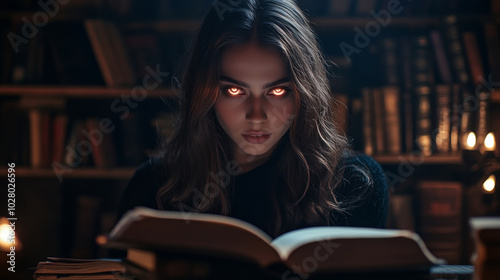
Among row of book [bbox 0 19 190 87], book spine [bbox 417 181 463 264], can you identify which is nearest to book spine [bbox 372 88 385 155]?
book spine [bbox 417 181 463 264]

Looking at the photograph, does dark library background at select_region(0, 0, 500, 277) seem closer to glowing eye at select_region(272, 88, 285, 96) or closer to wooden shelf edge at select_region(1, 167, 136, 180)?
wooden shelf edge at select_region(1, 167, 136, 180)

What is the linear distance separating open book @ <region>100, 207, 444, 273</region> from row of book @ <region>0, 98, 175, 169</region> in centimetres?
135

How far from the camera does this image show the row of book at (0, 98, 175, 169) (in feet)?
6.41

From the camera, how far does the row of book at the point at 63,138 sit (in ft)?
6.41

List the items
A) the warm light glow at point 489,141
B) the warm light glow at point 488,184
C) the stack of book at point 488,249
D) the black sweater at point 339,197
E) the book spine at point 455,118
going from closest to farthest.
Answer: the stack of book at point 488,249
the black sweater at point 339,197
the warm light glow at point 489,141
the warm light glow at point 488,184
the book spine at point 455,118

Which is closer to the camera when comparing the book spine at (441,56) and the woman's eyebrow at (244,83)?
the woman's eyebrow at (244,83)

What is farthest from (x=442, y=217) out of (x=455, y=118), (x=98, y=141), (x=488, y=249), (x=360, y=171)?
(x=488, y=249)

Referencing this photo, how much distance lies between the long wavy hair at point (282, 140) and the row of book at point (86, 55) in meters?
0.73

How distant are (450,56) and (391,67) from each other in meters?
0.21

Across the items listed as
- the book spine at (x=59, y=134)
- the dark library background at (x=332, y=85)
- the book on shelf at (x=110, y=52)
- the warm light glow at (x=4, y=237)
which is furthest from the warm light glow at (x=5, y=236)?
the book on shelf at (x=110, y=52)

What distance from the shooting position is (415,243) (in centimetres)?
61

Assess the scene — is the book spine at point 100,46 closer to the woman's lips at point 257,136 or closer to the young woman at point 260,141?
the young woman at point 260,141

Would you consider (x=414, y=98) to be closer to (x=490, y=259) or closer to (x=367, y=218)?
(x=367, y=218)

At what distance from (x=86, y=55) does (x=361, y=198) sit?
4.18ft
